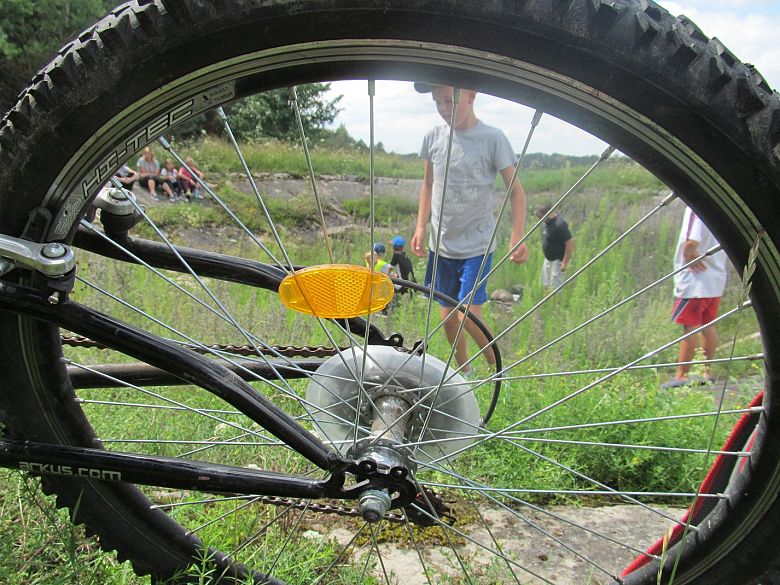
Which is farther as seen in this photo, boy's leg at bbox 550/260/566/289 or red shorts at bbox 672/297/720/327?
boy's leg at bbox 550/260/566/289

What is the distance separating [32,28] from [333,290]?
63.5ft

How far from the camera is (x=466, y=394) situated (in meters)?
2.09

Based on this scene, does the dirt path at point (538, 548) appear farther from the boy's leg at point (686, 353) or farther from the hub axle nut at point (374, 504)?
the boy's leg at point (686, 353)

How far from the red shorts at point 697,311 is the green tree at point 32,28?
1630cm

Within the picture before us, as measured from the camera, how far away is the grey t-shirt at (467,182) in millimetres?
4141

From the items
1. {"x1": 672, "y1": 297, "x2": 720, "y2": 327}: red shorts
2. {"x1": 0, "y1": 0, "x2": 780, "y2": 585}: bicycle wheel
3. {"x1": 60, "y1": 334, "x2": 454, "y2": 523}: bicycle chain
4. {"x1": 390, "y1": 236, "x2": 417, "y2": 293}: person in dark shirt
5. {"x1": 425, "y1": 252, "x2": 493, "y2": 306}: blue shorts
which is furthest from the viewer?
{"x1": 390, "y1": 236, "x2": 417, "y2": 293}: person in dark shirt

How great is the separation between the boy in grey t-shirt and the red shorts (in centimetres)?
155

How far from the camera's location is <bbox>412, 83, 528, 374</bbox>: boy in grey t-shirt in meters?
4.13

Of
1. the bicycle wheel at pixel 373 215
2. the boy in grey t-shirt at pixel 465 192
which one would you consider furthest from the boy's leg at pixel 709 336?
the bicycle wheel at pixel 373 215

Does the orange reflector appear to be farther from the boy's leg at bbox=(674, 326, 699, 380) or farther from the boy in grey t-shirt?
the boy's leg at bbox=(674, 326, 699, 380)

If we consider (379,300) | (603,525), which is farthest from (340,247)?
(379,300)

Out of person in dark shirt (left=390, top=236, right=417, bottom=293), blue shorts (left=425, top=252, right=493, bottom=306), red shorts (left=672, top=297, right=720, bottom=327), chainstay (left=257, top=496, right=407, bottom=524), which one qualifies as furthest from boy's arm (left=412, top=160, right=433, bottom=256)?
chainstay (left=257, top=496, right=407, bottom=524)

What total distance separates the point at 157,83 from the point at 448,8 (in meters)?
0.63

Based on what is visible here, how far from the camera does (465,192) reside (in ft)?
13.9
